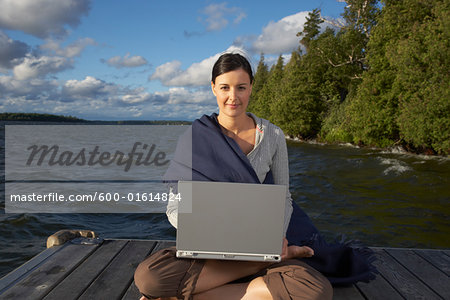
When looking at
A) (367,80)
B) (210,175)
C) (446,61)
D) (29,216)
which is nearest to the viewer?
(210,175)

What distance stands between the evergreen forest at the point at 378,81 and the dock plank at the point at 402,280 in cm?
1406

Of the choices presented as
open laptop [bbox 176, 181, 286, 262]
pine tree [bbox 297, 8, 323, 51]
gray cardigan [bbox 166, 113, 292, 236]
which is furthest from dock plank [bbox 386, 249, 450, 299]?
pine tree [bbox 297, 8, 323, 51]

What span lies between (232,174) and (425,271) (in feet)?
6.96

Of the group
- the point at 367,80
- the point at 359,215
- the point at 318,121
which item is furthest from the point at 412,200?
the point at 318,121

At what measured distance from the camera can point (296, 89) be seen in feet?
101

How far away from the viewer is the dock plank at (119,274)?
2.63 m

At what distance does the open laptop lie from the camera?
1.99 m

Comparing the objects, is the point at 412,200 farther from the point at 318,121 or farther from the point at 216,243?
the point at 318,121

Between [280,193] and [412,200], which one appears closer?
[280,193]

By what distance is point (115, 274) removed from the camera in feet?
9.71

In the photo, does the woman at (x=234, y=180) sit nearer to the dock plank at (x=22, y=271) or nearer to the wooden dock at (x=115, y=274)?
the wooden dock at (x=115, y=274)

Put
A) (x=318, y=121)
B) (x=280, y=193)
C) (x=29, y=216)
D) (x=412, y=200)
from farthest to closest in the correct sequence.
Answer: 1. (x=318, y=121)
2. (x=412, y=200)
3. (x=29, y=216)
4. (x=280, y=193)

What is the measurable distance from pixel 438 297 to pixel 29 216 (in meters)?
7.56

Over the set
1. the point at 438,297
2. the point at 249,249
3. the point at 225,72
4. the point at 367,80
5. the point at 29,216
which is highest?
the point at 367,80
